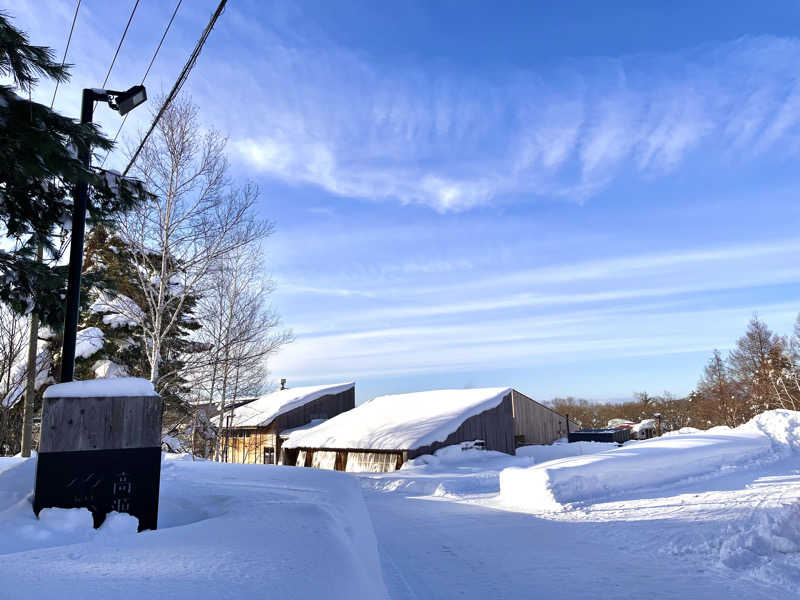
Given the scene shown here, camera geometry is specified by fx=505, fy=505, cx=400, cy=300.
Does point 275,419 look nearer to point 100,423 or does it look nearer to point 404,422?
point 404,422

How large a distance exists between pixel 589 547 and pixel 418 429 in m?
16.7

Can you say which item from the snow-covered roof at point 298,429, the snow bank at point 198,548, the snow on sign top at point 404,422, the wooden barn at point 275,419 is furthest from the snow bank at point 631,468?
the wooden barn at point 275,419

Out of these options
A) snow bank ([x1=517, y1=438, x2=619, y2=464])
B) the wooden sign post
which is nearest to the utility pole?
the wooden sign post

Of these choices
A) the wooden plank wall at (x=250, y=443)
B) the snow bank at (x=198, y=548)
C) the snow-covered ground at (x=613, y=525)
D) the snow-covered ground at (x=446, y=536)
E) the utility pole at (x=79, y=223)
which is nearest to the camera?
the snow bank at (x=198, y=548)

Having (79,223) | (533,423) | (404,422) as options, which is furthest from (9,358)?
(533,423)

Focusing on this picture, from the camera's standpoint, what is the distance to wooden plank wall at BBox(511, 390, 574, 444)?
2881 centimetres

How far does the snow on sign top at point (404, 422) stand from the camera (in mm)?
24000

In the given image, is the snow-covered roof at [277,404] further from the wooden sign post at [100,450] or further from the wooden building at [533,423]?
the wooden sign post at [100,450]

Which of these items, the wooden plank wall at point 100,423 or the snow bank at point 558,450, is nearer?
the wooden plank wall at point 100,423

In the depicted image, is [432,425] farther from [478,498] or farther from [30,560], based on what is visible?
[30,560]

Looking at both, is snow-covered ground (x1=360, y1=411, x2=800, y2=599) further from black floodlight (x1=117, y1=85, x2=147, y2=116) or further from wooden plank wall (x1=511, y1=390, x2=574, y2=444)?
wooden plank wall (x1=511, y1=390, x2=574, y2=444)

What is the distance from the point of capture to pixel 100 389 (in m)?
5.00

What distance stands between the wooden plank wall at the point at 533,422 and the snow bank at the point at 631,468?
11492 millimetres

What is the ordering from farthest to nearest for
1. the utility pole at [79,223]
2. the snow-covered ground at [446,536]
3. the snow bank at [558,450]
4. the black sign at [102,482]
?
the snow bank at [558,450]
the utility pole at [79,223]
the black sign at [102,482]
the snow-covered ground at [446,536]
